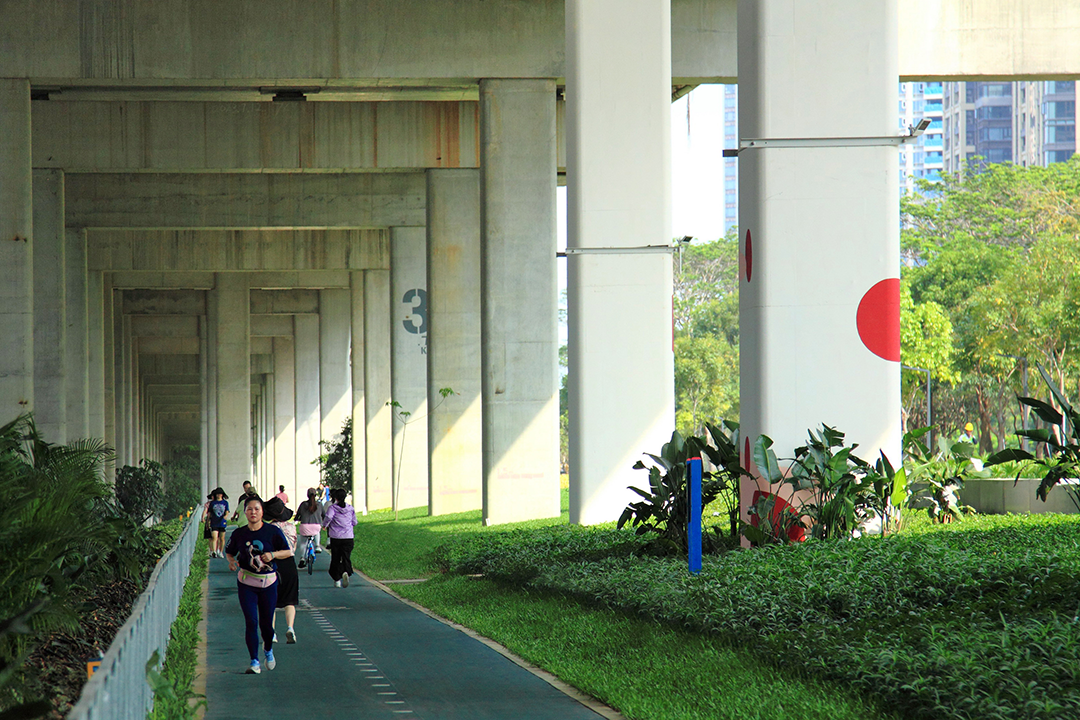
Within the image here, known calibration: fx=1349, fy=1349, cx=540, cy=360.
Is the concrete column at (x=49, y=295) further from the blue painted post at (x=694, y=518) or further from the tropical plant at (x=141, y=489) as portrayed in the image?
the blue painted post at (x=694, y=518)

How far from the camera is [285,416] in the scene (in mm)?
76938

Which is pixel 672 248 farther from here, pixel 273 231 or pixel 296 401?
pixel 296 401

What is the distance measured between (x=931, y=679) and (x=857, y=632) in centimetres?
152

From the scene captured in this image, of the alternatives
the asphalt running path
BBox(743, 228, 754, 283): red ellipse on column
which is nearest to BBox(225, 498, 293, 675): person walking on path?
the asphalt running path

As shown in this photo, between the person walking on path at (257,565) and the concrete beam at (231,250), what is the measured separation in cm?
3674

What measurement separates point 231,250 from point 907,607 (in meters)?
40.1

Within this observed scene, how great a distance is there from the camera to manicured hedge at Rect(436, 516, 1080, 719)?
22.9 ft

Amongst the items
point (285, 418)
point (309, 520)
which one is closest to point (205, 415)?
point (285, 418)

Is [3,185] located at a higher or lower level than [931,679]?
Answer: higher

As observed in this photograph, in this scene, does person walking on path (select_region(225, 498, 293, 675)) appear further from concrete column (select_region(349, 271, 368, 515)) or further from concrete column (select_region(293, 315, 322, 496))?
concrete column (select_region(293, 315, 322, 496))

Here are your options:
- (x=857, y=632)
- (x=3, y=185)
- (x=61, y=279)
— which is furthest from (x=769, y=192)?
(x=61, y=279)

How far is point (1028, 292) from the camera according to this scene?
42500mm

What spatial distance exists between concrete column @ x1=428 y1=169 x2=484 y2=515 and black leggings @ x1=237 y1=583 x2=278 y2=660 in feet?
75.8

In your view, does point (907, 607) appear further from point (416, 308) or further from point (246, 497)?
point (416, 308)
